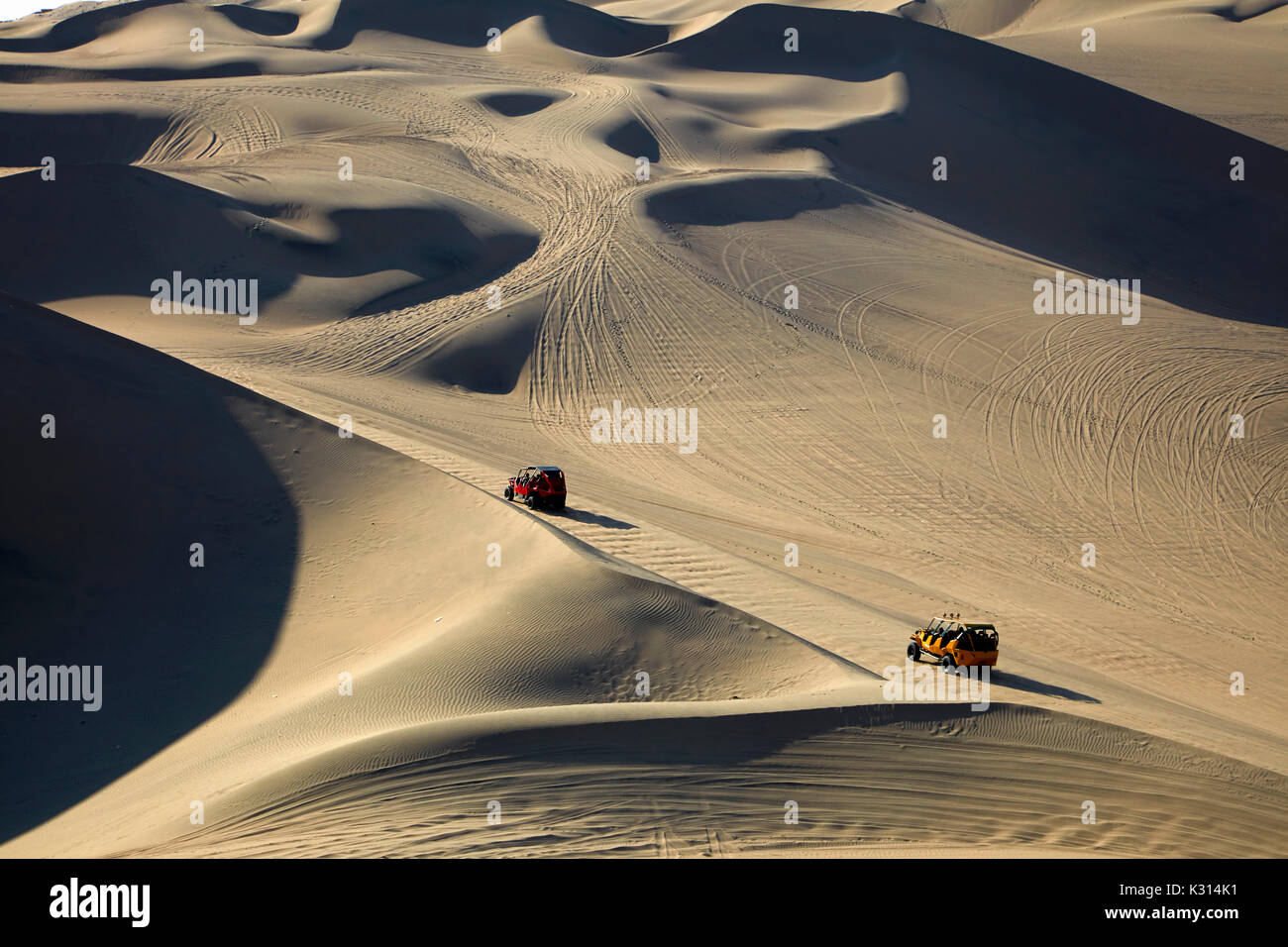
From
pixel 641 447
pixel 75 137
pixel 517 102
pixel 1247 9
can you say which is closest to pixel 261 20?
pixel 517 102

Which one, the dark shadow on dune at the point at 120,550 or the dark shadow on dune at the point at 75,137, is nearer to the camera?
the dark shadow on dune at the point at 120,550

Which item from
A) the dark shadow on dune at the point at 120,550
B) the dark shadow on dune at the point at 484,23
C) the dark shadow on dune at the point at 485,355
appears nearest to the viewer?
the dark shadow on dune at the point at 120,550

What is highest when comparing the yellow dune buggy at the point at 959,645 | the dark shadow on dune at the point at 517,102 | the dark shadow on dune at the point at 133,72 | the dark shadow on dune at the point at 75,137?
the dark shadow on dune at the point at 133,72

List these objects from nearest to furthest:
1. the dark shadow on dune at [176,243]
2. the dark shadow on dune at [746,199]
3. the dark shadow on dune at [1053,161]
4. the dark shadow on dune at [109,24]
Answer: the dark shadow on dune at [176,243], the dark shadow on dune at [746,199], the dark shadow on dune at [1053,161], the dark shadow on dune at [109,24]

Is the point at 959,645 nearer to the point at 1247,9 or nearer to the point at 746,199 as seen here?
the point at 746,199

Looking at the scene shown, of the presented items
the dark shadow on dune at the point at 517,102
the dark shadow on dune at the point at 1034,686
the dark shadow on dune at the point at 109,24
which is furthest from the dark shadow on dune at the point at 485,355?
the dark shadow on dune at the point at 109,24

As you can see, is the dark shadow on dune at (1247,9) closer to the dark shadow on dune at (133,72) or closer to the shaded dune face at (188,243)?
the dark shadow on dune at (133,72)

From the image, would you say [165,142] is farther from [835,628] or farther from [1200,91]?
[1200,91]
